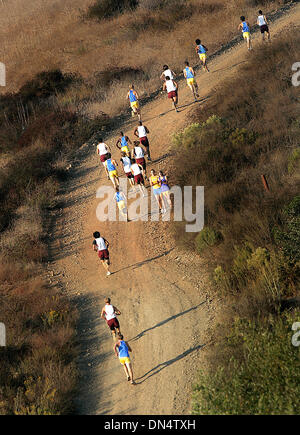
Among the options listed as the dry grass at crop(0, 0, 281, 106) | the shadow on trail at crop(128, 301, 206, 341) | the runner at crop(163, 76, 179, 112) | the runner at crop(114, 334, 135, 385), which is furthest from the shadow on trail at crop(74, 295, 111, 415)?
the dry grass at crop(0, 0, 281, 106)

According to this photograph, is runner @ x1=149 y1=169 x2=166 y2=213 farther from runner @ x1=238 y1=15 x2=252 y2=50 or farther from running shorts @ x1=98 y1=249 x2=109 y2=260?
runner @ x1=238 y1=15 x2=252 y2=50

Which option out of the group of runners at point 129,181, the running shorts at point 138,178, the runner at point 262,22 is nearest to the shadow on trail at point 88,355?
the group of runners at point 129,181

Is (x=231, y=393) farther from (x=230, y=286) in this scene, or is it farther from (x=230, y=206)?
(x=230, y=206)

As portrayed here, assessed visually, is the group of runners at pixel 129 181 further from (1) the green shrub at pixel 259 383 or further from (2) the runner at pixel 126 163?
(1) the green shrub at pixel 259 383

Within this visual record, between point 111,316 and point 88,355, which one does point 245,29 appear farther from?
point 88,355

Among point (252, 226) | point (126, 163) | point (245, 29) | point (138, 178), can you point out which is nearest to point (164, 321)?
point (252, 226)
